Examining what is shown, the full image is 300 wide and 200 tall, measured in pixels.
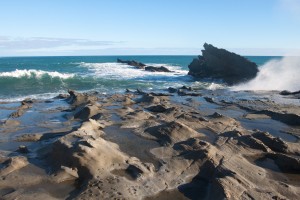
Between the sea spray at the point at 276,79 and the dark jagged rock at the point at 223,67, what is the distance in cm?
157

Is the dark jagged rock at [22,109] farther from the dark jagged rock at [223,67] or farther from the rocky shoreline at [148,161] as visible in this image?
the dark jagged rock at [223,67]

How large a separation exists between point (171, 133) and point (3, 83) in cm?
2766

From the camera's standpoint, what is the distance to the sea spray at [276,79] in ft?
111

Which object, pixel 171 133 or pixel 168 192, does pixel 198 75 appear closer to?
pixel 171 133

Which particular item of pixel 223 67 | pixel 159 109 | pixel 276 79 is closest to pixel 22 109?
pixel 159 109

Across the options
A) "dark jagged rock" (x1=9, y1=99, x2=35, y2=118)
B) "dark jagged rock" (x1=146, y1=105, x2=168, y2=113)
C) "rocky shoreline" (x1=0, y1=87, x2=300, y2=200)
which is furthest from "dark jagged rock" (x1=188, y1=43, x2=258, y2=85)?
"rocky shoreline" (x1=0, y1=87, x2=300, y2=200)

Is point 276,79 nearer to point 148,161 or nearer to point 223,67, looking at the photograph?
point 223,67

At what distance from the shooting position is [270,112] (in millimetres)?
17406

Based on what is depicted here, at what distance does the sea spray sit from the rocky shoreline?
19.0 metres

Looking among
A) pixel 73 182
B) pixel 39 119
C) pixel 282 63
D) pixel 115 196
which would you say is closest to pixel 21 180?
pixel 73 182

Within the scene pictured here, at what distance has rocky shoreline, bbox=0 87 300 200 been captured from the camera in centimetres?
816

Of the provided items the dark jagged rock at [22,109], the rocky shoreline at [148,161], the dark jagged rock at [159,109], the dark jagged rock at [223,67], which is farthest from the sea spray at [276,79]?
the dark jagged rock at [22,109]

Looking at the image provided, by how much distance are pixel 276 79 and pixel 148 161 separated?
97.9 ft

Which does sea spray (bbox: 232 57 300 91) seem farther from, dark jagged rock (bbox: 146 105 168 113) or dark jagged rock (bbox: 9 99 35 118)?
dark jagged rock (bbox: 9 99 35 118)
